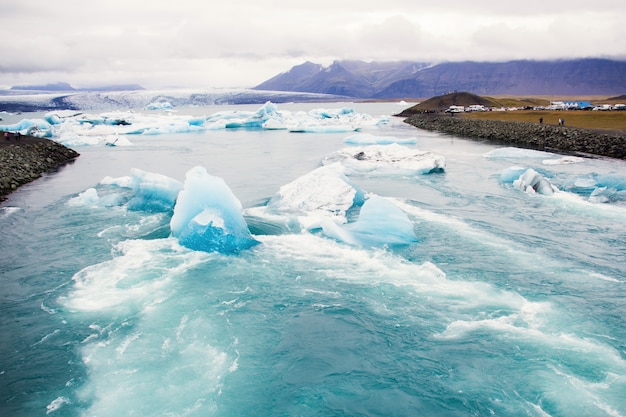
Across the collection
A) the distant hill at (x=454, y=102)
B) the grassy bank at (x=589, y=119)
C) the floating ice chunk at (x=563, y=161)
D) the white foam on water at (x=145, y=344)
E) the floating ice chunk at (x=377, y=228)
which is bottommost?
the white foam on water at (x=145, y=344)

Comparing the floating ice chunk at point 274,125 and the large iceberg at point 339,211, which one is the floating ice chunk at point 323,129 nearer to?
the floating ice chunk at point 274,125

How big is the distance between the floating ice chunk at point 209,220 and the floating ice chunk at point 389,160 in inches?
384

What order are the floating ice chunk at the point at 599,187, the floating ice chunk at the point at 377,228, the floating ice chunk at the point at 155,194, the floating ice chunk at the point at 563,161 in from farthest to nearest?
the floating ice chunk at the point at 563,161, the floating ice chunk at the point at 599,187, the floating ice chunk at the point at 155,194, the floating ice chunk at the point at 377,228

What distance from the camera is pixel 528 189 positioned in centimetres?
1433

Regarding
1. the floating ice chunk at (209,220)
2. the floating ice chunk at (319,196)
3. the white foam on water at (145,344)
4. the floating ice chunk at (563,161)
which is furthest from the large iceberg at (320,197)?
the floating ice chunk at (563,161)

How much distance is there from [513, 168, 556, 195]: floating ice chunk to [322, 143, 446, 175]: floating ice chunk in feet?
12.5

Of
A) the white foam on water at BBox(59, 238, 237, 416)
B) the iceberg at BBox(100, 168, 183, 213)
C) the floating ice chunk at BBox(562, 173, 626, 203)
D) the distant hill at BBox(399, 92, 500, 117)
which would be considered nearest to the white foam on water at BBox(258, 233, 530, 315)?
the white foam on water at BBox(59, 238, 237, 416)

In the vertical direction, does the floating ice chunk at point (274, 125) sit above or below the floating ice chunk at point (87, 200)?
above

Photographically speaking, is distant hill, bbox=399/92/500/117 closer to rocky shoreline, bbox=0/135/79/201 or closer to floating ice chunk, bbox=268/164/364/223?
rocky shoreline, bbox=0/135/79/201

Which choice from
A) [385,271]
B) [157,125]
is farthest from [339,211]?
[157,125]

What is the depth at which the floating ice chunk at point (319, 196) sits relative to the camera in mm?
12047

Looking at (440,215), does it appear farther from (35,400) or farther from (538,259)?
(35,400)

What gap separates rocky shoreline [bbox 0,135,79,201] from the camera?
1715 centimetres

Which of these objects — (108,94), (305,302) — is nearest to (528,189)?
(305,302)
